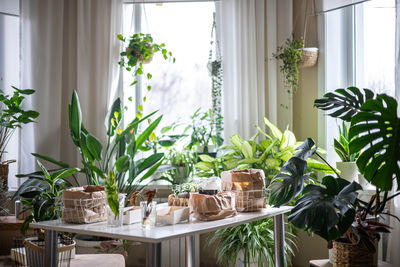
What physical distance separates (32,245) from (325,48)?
2.85 metres

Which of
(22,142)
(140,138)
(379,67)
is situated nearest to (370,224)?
(379,67)

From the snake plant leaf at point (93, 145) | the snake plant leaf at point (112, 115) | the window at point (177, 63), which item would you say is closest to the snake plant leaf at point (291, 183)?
the snake plant leaf at point (93, 145)

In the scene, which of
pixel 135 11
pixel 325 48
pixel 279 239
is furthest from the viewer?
pixel 135 11

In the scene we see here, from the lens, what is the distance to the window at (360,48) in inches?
149

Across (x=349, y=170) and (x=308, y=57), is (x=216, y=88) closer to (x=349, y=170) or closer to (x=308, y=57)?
(x=308, y=57)

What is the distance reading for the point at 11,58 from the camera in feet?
14.0

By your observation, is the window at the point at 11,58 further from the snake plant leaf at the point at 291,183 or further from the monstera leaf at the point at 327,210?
the monstera leaf at the point at 327,210

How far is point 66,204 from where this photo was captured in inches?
89.3

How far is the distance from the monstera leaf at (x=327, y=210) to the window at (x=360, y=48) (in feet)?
5.17

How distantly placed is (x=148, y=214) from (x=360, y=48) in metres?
2.63

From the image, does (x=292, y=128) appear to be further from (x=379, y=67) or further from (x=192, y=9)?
(x=192, y=9)

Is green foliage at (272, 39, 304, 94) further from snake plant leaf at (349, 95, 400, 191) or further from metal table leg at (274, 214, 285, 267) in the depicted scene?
metal table leg at (274, 214, 285, 267)

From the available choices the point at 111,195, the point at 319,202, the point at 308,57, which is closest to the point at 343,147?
the point at 308,57

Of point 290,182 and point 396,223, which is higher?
point 290,182
